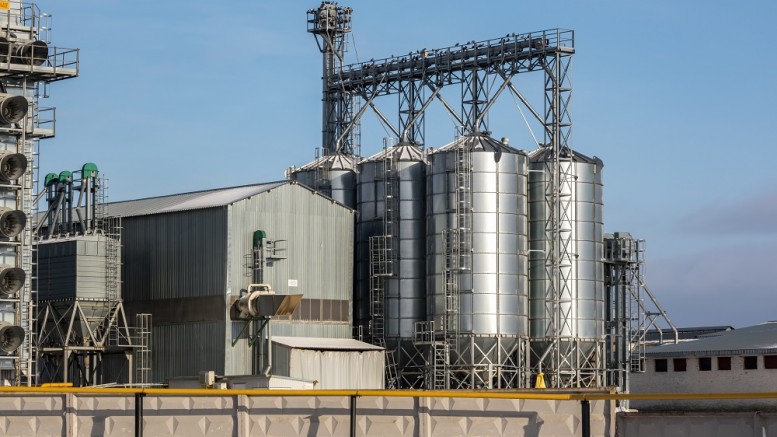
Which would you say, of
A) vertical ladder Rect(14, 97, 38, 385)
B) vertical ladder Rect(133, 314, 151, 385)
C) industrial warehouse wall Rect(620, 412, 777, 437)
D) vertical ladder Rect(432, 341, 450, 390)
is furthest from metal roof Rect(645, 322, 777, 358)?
industrial warehouse wall Rect(620, 412, 777, 437)

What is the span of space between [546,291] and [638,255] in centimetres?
1078

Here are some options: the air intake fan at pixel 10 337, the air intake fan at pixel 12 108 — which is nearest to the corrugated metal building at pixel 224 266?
the air intake fan at pixel 10 337

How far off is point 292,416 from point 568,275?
47738mm

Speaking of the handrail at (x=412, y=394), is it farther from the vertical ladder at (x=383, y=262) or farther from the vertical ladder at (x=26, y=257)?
the vertical ladder at (x=383, y=262)

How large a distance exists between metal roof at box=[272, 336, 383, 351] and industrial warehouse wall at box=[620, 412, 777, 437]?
4052cm

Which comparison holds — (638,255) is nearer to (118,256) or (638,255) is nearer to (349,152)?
(349,152)

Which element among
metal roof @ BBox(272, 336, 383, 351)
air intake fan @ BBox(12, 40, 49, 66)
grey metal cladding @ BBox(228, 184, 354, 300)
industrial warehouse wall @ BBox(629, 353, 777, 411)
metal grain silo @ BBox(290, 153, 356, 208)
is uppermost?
air intake fan @ BBox(12, 40, 49, 66)

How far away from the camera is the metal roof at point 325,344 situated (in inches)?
2483

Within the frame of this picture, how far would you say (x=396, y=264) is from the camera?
71.0 metres

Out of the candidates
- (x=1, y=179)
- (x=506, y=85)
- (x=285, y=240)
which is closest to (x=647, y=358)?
(x=506, y=85)

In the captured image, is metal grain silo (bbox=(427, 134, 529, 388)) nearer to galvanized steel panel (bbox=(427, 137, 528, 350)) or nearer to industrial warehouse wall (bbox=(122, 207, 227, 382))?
galvanized steel panel (bbox=(427, 137, 528, 350))

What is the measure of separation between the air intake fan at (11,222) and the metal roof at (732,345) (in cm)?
3486

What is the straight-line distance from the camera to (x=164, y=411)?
24.1m

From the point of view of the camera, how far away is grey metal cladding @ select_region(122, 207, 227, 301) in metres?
63.3
